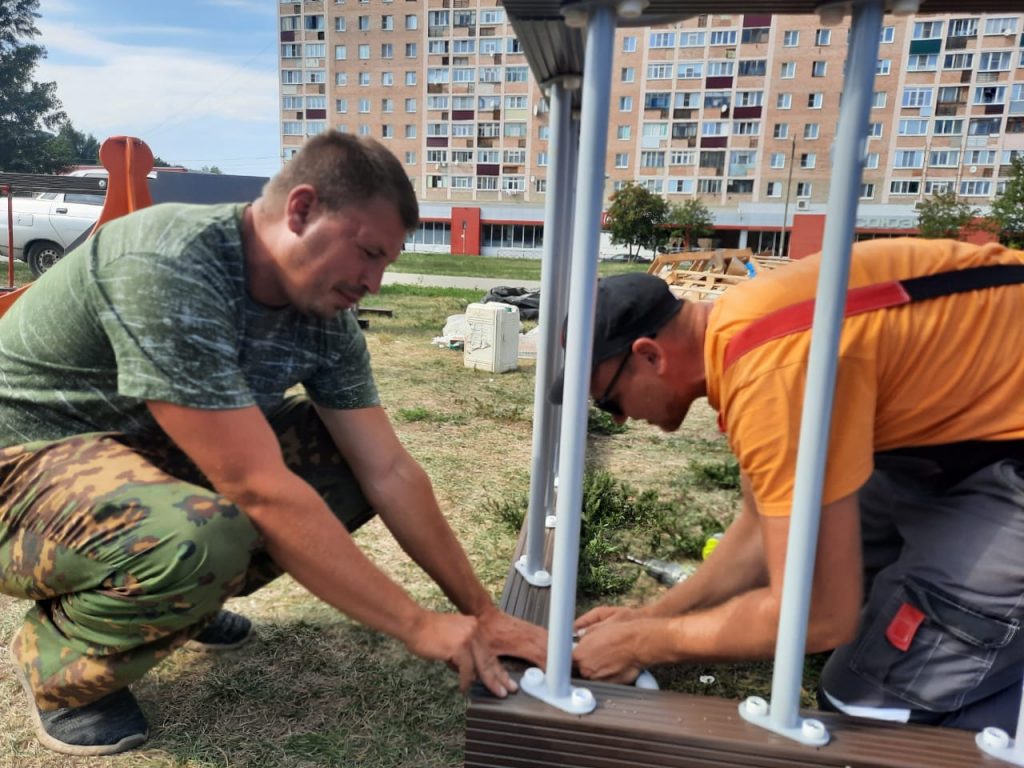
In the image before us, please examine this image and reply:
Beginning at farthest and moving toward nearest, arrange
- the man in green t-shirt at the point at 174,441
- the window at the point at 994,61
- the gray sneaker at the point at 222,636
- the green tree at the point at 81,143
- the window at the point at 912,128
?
the green tree at the point at 81,143, the window at the point at 912,128, the window at the point at 994,61, the gray sneaker at the point at 222,636, the man in green t-shirt at the point at 174,441

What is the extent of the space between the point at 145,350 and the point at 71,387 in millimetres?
402

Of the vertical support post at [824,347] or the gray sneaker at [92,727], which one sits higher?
the vertical support post at [824,347]

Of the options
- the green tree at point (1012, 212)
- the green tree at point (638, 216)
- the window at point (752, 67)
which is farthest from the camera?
the window at point (752, 67)

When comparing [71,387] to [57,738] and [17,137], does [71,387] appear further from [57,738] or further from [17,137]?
[17,137]

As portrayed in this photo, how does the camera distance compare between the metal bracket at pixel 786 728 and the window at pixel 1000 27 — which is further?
the window at pixel 1000 27

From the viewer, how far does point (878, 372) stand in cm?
140

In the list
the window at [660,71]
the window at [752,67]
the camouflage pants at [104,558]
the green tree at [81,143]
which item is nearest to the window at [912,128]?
the window at [752,67]

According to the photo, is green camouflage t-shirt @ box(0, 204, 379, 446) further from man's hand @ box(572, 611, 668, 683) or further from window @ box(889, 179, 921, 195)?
window @ box(889, 179, 921, 195)

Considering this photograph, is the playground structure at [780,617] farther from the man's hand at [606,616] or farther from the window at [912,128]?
the window at [912,128]

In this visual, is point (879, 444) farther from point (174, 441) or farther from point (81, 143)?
point (81, 143)

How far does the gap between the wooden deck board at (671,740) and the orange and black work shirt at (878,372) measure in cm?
45

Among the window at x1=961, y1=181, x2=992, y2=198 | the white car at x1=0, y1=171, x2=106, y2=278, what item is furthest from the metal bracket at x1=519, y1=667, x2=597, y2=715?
the window at x1=961, y1=181, x2=992, y2=198

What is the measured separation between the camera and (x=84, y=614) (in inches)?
65.6

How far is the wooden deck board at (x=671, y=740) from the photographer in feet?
4.48
